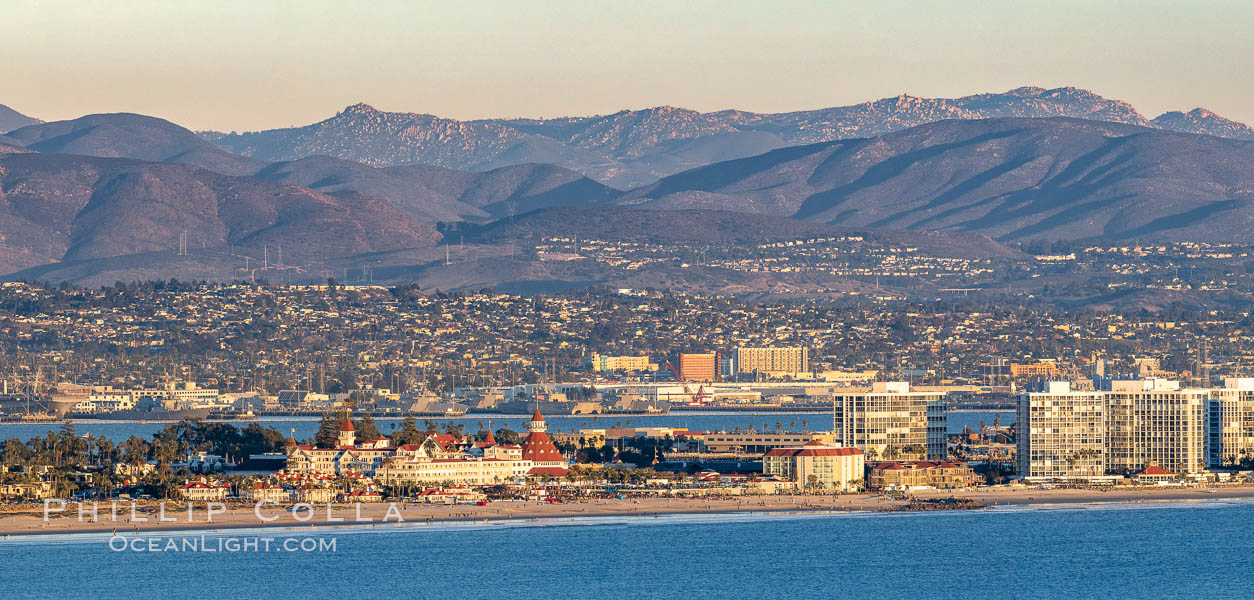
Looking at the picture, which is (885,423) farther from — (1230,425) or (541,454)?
(541,454)

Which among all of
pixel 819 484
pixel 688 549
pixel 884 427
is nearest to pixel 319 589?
pixel 688 549

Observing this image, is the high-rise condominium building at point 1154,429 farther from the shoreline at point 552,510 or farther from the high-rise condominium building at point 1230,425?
the shoreline at point 552,510

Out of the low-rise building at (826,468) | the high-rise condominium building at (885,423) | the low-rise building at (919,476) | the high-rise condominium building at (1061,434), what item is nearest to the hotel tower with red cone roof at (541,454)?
the low-rise building at (826,468)

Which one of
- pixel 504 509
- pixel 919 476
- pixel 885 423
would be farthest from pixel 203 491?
pixel 885 423

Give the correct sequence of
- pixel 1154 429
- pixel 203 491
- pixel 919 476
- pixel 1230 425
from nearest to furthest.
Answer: pixel 203 491 < pixel 919 476 < pixel 1154 429 < pixel 1230 425

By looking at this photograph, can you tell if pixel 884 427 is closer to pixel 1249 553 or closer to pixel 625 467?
pixel 625 467

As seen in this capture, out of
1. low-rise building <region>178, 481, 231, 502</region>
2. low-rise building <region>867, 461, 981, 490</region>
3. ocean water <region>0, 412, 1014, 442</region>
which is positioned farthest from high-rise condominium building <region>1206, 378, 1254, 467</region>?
low-rise building <region>178, 481, 231, 502</region>
